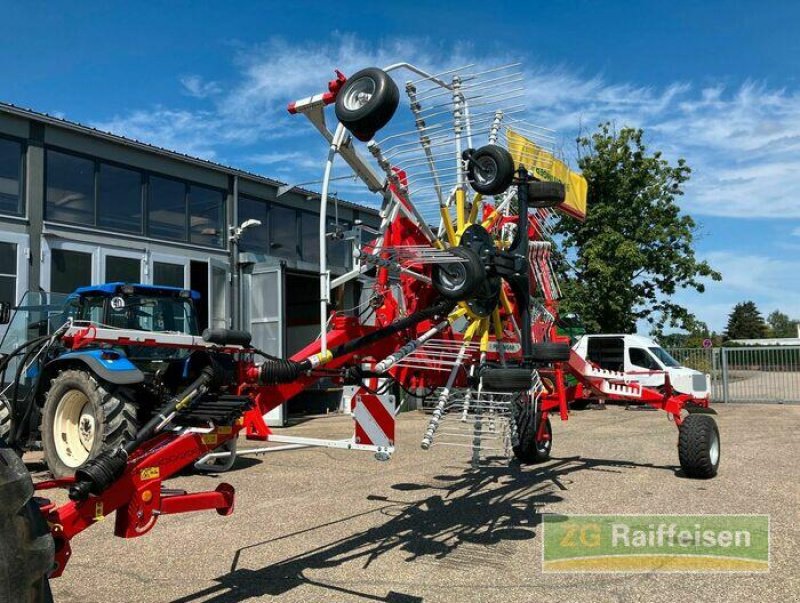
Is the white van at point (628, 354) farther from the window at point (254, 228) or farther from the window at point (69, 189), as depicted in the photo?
the window at point (69, 189)

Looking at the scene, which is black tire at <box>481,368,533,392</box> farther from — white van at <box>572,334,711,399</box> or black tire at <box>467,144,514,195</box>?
white van at <box>572,334,711,399</box>

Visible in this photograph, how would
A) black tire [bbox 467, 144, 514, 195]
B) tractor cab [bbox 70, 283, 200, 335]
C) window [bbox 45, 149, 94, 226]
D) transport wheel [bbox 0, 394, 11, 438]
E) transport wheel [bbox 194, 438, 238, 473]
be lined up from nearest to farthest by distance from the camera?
black tire [bbox 467, 144, 514, 195] < transport wheel [bbox 194, 438, 238, 473] < transport wheel [bbox 0, 394, 11, 438] < tractor cab [bbox 70, 283, 200, 335] < window [bbox 45, 149, 94, 226]

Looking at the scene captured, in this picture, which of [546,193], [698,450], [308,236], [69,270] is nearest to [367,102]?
[546,193]

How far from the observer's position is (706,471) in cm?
894

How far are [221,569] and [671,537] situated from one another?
3.78 meters

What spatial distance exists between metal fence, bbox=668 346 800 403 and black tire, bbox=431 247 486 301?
21828 millimetres

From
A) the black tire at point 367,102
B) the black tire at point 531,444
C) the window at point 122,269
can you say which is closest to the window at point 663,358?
the black tire at point 531,444

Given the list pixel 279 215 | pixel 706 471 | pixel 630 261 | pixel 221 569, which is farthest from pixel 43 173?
pixel 630 261

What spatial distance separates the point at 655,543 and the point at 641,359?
15522 millimetres

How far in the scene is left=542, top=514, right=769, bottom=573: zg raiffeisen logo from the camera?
544cm

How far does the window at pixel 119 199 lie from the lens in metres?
15.6

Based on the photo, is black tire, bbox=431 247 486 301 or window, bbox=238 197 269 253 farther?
window, bbox=238 197 269 253

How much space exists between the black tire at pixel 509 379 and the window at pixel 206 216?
13.8 metres

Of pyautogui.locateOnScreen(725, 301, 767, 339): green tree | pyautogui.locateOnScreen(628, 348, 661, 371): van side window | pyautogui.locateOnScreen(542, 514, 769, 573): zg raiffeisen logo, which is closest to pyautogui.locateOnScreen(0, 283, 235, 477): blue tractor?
pyautogui.locateOnScreen(542, 514, 769, 573): zg raiffeisen logo
